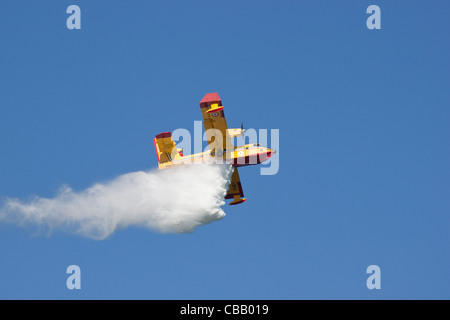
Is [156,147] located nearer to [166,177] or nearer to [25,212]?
[166,177]

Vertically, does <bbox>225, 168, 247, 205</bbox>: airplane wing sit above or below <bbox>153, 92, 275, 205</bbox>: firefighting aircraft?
below

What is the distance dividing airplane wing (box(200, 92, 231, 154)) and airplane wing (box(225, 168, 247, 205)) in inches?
141

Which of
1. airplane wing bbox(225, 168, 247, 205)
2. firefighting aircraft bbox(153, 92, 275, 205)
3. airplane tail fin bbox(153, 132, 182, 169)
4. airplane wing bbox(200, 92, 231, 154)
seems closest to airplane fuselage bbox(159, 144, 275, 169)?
firefighting aircraft bbox(153, 92, 275, 205)

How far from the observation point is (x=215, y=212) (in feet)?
160

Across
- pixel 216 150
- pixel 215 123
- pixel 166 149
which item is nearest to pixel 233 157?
pixel 216 150

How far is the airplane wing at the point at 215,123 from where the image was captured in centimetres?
4797

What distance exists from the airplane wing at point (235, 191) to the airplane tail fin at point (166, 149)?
3974mm

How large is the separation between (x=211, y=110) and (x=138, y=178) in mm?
5634

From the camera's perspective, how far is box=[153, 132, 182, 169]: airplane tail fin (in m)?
49.1

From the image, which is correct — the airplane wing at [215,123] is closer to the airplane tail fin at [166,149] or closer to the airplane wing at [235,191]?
the airplane tail fin at [166,149]

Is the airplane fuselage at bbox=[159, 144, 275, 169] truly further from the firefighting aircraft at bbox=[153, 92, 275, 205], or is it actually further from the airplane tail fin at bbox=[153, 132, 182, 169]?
the airplane tail fin at bbox=[153, 132, 182, 169]

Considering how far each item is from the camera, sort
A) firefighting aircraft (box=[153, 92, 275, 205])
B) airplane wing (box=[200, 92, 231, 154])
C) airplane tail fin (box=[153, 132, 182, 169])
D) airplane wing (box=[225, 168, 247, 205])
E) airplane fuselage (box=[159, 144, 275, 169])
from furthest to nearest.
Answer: airplane wing (box=[225, 168, 247, 205]), airplane fuselage (box=[159, 144, 275, 169]), airplane tail fin (box=[153, 132, 182, 169]), firefighting aircraft (box=[153, 92, 275, 205]), airplane wing (box=[200, 92, 231, 154])
